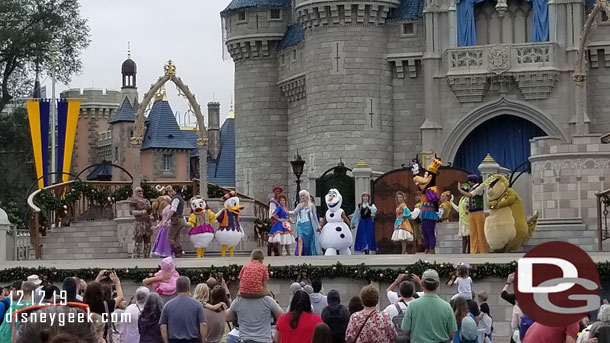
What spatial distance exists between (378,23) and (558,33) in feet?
17.8

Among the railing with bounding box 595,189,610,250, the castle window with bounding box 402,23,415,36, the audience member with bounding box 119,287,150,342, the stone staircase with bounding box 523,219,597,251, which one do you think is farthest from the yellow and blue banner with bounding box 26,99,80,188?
the audience member with bounding box 119,287,150,342

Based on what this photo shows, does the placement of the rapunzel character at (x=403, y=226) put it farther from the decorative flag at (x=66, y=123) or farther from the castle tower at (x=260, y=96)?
the castle tower at (x=260, y=96)

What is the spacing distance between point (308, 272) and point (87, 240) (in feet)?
36.4

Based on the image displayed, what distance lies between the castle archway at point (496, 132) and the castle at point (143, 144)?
80.6 ft

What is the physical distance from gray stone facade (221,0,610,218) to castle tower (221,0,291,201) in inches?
51.0

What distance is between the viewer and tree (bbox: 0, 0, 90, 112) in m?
44.8

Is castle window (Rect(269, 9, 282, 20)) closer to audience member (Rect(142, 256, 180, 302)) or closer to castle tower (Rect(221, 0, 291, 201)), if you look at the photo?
castle tower (Rect(221, 0, 291, 201))

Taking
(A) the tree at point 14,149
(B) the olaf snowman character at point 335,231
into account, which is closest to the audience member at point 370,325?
(B) the olaf snowman character at point 335,231

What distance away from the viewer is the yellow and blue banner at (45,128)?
126ft

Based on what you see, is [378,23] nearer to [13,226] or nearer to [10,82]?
[10,82]

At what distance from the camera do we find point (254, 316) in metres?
12.1

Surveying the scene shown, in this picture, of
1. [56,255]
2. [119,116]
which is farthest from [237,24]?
[119,116]

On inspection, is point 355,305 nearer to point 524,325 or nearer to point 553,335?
point 524,325

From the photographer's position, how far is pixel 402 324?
11.1 metres
